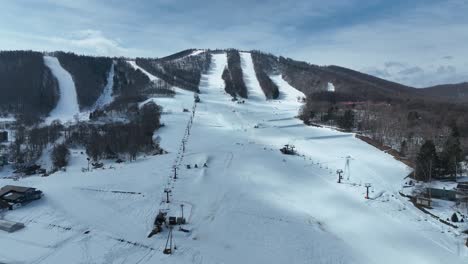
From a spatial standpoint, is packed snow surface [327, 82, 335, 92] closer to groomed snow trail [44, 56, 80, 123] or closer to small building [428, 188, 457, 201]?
groomed snow trail [44, 56, 80, 123]

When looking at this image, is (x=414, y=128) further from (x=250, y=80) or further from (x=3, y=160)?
(x=250, y=80)

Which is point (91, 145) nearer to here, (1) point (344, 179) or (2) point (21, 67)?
(1) point (344, 179)

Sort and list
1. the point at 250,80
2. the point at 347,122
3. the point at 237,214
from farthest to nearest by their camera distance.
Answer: the point at 250,80 → the point at 347,122 → the point at 237,214

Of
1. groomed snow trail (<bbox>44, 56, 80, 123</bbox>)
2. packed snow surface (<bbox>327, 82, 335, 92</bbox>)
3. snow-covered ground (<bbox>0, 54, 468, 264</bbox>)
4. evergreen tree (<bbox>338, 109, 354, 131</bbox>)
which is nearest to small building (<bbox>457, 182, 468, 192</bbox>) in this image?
snow-covered ground (<bbox>0, 54, 468, 264</bbox>)

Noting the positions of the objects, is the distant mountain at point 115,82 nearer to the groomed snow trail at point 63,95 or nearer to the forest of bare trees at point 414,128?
the groomed snow trail at point 63,95

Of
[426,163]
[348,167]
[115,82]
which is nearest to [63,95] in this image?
[115,82]

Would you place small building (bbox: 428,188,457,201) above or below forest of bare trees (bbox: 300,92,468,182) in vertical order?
below
